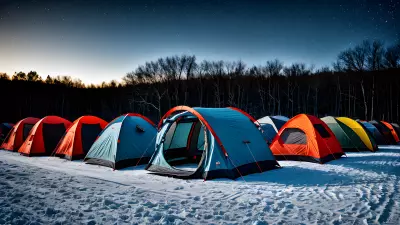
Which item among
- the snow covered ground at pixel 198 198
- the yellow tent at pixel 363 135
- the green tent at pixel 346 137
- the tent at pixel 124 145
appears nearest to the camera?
the snow covered ground at pixel 198 198

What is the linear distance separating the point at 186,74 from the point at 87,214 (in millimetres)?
42387

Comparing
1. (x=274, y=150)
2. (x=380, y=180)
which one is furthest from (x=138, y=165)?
(x=380, y=180)

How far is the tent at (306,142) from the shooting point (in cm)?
1062

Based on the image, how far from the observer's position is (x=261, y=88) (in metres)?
46.8

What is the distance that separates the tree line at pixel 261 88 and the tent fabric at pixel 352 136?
2491 cm

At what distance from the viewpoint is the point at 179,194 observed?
5.92 metres

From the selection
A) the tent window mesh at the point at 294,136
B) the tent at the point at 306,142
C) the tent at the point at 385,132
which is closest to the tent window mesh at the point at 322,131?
the tent at the point at 306,142

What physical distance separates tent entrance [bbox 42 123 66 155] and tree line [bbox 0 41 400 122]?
79.9ft

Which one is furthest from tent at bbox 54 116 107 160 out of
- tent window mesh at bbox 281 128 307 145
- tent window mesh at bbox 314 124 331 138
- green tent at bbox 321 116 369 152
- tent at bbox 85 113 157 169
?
green tent at bbox 321 116 369 152

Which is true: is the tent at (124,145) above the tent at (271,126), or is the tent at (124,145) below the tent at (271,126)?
below

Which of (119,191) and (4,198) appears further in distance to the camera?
(119,191)

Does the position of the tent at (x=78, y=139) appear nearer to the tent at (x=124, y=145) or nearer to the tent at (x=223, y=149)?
the tent at (x=124, y=145)

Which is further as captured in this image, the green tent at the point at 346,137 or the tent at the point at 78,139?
the green tent at the point at 346,137

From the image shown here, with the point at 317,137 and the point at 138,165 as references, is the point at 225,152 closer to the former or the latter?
the point at 138,165
